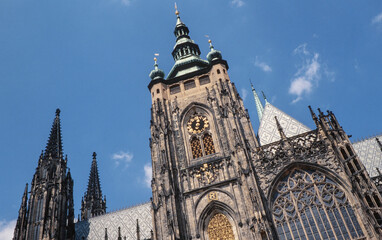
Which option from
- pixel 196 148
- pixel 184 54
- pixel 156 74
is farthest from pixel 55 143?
pixel 196 148

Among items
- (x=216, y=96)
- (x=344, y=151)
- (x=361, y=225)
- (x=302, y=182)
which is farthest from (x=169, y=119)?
(x=361, y=225)

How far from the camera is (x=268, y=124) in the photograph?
91.0 ft

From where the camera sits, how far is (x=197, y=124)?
89.2 ft

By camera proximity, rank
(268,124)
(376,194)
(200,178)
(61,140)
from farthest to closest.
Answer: (61,140) < (268,124) < (200,178) < (376,194)

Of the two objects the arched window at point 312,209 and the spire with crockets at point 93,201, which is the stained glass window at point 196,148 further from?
the spire with crockets at point 93,201

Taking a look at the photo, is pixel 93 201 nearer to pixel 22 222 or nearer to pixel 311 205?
pixel 22 222

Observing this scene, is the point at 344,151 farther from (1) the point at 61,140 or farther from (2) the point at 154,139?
(1) the point at 61,140

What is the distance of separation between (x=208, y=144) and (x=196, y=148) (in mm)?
1003

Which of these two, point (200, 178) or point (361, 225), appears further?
point (200, 178)

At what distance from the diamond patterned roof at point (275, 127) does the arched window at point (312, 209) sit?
468cm

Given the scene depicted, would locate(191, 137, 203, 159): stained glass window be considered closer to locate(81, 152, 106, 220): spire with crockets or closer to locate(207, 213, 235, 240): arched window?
locate(207, 213, 235, 240): arched window

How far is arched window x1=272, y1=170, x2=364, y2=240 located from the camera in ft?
62.9

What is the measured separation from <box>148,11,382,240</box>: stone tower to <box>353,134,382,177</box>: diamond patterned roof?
5.86 meters

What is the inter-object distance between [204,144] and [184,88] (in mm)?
6149
